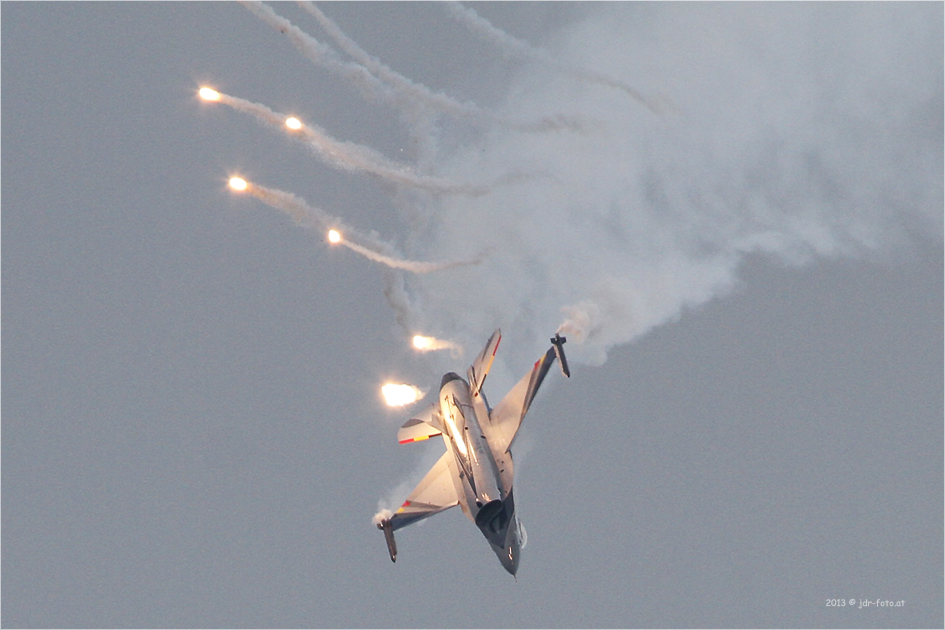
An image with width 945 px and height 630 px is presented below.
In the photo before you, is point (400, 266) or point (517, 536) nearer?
point (517, 536)

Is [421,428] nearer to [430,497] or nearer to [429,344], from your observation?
[430,497]

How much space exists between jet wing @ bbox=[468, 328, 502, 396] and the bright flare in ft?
10.5

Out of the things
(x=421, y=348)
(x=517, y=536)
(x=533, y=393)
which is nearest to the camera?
(x=517, y=536)

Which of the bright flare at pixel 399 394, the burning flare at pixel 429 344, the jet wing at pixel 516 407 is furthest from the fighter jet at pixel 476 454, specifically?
the burning flare at pixel 429 344

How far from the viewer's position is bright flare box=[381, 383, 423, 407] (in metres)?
50.2

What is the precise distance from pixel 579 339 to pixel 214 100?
972 inches

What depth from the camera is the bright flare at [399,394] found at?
5025 centimetres

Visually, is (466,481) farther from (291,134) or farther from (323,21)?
(323,21)

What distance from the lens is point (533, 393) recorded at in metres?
48.6

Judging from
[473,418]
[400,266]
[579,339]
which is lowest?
[473,418]

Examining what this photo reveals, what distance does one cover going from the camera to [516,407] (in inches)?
1922

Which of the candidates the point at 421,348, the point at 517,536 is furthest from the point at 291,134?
the point at 517,536

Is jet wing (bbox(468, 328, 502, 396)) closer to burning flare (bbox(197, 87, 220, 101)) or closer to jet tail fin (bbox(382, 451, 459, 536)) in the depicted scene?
jet tail fin (bbox(382, 451, 459, 536))

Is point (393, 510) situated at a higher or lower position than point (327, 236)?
lower
